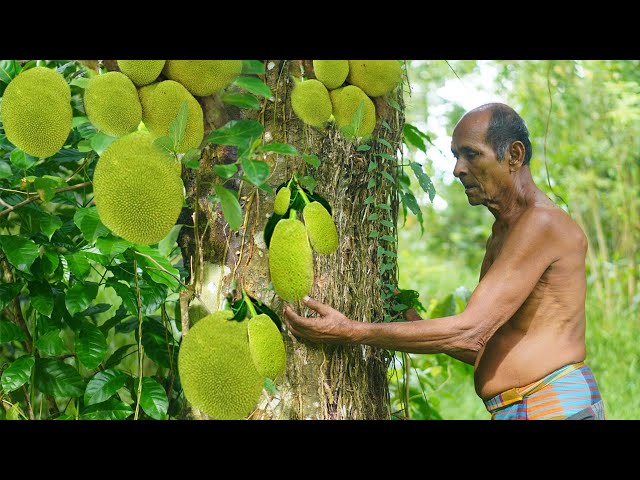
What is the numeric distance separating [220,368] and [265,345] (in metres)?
0.08

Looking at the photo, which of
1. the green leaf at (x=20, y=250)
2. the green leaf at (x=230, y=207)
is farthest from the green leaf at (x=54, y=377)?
the green leaf at (x=230, y=207)

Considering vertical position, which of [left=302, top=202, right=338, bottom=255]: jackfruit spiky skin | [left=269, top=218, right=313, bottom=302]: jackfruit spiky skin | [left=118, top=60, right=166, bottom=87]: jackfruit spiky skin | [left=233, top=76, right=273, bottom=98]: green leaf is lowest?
[left=269, top=218, right=313, bottom=302]: jackfruit spiky skin

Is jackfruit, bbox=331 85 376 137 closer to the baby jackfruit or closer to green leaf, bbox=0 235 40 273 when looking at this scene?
the baby jackfruit

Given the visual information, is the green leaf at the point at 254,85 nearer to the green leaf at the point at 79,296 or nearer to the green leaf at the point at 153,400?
the green leaf at the point at 79,296

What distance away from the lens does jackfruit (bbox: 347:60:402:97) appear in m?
1.33

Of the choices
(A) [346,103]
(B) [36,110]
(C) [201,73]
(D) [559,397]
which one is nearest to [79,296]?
(B) [36,110]

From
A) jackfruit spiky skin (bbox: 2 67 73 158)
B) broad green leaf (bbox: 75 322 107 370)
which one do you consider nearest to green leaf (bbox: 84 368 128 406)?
broad green leaf (bbox: 75 322 107 370)

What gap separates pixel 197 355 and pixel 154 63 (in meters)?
0.48

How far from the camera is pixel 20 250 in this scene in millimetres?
1261

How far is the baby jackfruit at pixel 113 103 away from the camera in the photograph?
1.06 meters

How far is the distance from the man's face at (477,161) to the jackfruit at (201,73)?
1.85 ft

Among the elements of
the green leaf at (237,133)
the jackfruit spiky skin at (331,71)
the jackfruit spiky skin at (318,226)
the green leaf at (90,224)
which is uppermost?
the jackfruit spiky skin at (331,71)

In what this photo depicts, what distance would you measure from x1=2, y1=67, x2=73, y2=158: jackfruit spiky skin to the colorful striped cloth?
3.31ft
